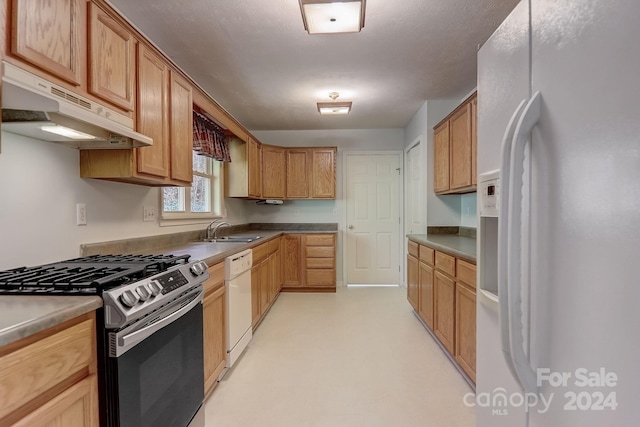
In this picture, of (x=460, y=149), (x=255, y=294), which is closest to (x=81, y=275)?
(x=255, y=294)

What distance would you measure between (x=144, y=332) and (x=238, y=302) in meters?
1.36

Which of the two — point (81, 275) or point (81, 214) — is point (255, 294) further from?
point (81, 275)

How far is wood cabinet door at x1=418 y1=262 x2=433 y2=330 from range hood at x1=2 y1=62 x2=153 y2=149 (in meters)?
2.49

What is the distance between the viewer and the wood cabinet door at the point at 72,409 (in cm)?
87

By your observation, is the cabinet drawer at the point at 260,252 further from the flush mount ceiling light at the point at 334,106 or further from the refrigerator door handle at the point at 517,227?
the refrigerator door handle at the point at 517,227

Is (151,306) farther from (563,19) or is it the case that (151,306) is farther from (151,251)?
(563,19)

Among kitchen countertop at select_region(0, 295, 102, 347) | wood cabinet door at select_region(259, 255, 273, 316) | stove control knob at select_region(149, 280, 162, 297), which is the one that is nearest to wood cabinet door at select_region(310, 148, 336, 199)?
wood cabinet door at select_region(259, 255, 273, 316)

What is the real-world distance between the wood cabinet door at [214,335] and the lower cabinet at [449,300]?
162cm

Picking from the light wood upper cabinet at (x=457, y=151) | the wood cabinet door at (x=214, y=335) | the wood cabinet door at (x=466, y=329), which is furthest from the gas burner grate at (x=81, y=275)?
Answer: the light wood upper cabinet at (x=457, y=151)

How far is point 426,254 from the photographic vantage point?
3150 mm

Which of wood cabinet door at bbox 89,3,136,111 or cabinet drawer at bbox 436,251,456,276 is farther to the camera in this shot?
cabinet drawer at bbox 436,251,456,276

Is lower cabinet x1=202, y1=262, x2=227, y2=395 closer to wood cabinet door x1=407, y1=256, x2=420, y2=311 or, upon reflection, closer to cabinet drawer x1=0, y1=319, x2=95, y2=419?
cabinet drawer x1=0, y1=319, x2=95, y2=419

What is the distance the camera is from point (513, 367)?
2.88 ft

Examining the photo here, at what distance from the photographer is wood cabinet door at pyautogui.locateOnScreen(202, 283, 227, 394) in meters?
2.03
